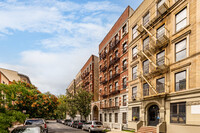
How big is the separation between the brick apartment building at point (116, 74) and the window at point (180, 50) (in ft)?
37.1

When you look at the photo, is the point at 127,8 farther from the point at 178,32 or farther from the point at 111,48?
the point at 178,32

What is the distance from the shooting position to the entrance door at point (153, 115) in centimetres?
1973

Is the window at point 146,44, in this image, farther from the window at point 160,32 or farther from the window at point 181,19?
the window at point 181,19

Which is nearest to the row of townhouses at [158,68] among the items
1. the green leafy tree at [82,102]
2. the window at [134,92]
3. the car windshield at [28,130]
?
the window at [134,92]

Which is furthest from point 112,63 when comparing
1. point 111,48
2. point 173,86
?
point 173,86

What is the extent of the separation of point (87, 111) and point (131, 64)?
15.3m

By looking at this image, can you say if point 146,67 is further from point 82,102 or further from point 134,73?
point 82,102

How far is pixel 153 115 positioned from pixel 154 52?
304 inches

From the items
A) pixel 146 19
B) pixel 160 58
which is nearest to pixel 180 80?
pixel 160 58

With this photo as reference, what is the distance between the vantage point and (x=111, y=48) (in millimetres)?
34188

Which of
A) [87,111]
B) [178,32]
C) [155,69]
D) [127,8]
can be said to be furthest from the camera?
[87,111]

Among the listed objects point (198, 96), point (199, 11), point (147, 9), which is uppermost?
point (147, 9)

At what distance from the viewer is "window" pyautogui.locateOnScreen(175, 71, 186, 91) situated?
16.1 metres

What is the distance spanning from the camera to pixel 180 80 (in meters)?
16.5
